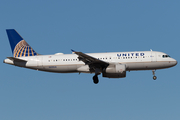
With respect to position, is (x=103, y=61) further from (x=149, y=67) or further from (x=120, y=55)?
(x=149, y=67)

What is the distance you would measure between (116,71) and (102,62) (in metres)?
2.13

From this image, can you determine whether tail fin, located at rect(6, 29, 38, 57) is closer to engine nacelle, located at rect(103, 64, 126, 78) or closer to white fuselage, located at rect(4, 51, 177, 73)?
white fuselage, located at rect(4, 51, 177, 73)

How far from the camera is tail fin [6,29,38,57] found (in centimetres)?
4775

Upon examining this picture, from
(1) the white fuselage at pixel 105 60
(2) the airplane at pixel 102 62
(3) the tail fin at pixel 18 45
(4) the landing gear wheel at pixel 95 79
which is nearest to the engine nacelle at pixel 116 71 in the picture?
(2) the airplane at pixel 102 62

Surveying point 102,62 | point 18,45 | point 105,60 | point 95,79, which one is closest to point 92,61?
point 102,62

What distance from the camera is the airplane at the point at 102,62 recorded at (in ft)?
143

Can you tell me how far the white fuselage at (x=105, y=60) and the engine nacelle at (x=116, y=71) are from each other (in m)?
1.42

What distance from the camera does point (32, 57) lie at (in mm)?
46250

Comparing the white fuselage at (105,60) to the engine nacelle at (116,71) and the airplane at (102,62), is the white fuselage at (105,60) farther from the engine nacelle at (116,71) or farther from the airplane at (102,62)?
the engine nacelle at (116,71)

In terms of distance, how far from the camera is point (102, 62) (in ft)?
141

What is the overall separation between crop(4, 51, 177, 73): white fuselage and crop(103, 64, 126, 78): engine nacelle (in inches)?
55.8

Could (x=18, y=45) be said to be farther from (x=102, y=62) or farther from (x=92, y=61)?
(x=102, y=62)

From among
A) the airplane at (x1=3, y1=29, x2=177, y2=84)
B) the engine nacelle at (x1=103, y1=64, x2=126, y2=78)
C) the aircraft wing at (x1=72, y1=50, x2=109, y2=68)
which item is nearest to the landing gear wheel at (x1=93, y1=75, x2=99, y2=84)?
the airplane at (x1=3, y1=29, x2=177, y2=84)

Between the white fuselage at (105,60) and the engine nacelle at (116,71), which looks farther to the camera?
the white fuselage at (105,60)
